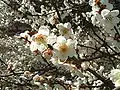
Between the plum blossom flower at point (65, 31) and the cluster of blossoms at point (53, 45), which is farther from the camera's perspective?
the plum blossom flower at point (65, 31)

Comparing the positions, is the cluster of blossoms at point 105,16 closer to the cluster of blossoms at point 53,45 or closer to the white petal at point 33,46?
the cluster of blossoms at point 53,45

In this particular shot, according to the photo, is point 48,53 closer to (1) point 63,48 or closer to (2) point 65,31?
(1) point 63,48

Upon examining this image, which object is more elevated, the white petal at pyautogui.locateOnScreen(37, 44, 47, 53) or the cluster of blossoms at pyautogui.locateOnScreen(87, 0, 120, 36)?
the cluster of blossoms at pyautogui.locateOnScreen(87, 0, 120, 36)

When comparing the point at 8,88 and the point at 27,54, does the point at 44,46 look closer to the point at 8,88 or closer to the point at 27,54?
the point at 8,88

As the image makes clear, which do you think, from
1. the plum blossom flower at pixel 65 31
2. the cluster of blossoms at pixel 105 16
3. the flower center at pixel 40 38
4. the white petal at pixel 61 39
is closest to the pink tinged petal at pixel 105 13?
the cluster of blossoms at pixel 105 16

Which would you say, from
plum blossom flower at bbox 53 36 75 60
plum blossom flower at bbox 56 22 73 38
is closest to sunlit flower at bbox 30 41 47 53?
plum blossom flower at bbox 53 36 75 60

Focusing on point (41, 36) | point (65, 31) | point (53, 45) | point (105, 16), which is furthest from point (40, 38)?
point (105, 16)

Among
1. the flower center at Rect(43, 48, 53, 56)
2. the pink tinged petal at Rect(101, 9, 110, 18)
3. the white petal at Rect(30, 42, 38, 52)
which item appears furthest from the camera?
the pink tinged petal at Rect(101, 9, 110, 18)

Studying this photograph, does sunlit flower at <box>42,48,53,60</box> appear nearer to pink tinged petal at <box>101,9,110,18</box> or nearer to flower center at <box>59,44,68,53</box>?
flower center at <box>59,44,68,53</box>

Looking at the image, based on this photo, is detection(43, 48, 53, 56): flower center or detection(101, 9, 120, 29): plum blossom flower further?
detection(101, 9, 120, 29): plum blossom flower
